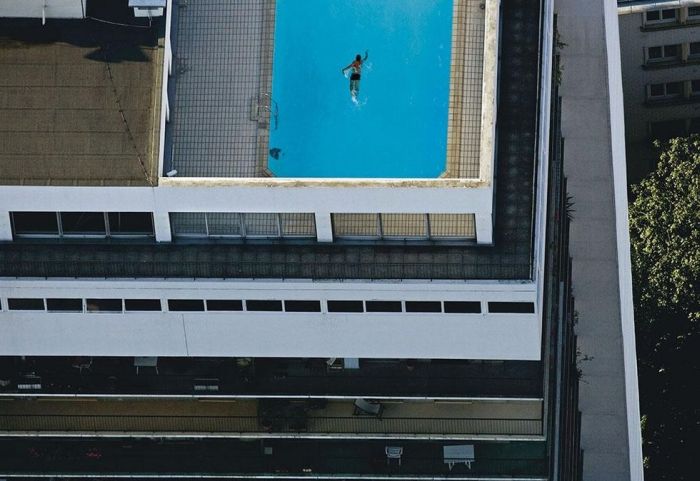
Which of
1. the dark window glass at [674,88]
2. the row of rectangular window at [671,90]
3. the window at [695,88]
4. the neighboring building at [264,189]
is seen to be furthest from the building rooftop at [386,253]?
the window at [695,88]

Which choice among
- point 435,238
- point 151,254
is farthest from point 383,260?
point 151,254

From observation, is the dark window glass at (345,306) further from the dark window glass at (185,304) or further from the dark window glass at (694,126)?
the dark window glass at (694,126)

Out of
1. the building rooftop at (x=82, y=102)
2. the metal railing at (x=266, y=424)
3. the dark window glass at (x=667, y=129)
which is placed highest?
the dark window glass at (x=667, y=129)

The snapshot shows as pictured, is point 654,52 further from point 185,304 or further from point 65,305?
point 65,305

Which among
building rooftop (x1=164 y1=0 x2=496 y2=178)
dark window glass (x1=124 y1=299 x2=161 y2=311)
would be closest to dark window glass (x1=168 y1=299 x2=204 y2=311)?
dark window glass (x1=124 y1=299 x2=161 y2=311)

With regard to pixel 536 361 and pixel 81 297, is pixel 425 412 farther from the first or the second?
pixel 81 297

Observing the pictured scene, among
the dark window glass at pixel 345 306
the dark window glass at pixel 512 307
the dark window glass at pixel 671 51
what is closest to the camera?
the dark window glass at pixel 512 307
